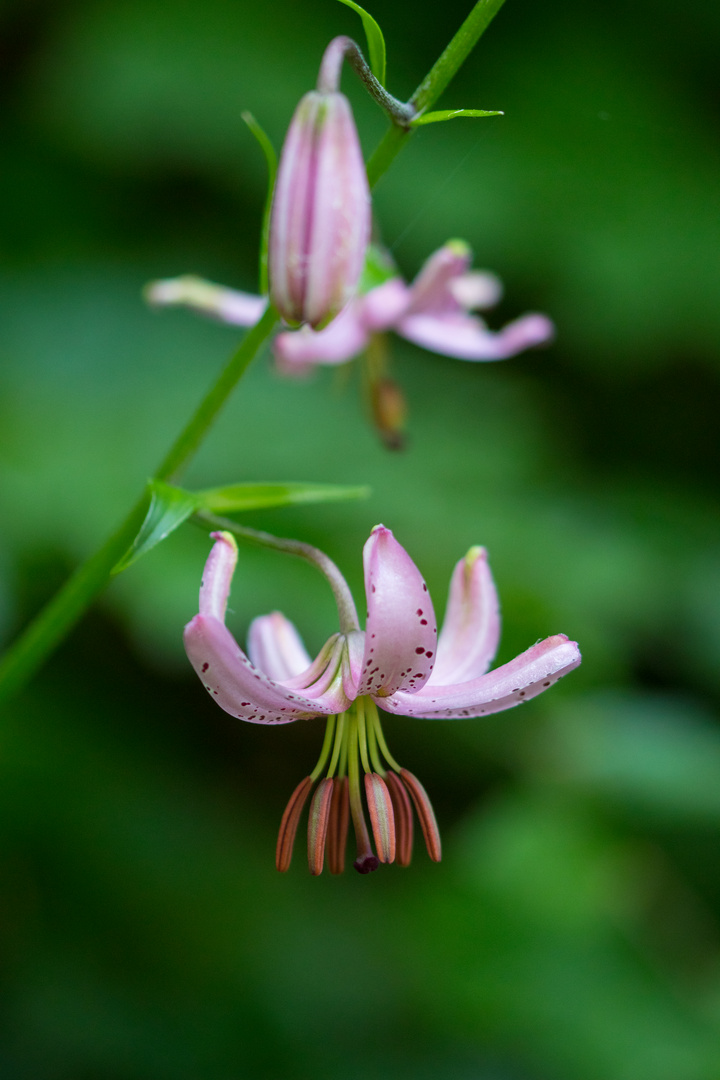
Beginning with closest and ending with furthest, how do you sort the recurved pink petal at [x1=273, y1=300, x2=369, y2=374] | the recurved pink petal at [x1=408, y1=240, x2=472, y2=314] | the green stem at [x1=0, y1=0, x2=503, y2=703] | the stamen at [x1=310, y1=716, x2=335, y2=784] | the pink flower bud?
the pink flower bud → the green stem at [x1=0, y1=0, x2=503, y2=703] → the stamen at [x1=310, y1=716, x2=335, y2=784] → the recurved pink petal at [x1=408, y1=240, x2=472, y2=314] → the recurved pink petal at [x1=273, y1=300, x2=369, y2=374]

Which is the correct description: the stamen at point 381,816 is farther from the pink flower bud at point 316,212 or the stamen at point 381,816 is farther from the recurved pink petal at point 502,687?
the pink flower bud at point 316,212

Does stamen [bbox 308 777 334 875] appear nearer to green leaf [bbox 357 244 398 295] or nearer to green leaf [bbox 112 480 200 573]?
green leaf [bbox 112 480 200 573]

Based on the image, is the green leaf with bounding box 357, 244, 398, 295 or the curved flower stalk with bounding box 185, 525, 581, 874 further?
the green leaf with bounding box 357, 244, 398, 295

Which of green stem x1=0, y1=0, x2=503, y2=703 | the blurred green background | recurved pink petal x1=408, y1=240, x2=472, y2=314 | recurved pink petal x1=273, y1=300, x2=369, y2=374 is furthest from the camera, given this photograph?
the blurred green background

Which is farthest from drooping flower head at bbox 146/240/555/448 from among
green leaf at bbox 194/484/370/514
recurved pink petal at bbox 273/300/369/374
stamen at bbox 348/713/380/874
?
stamen at bbox 348/713/380/874

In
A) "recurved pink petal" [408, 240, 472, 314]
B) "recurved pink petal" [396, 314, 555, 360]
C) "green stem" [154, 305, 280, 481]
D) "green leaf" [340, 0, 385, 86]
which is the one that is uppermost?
"green leaf" [340, 0, 385, 86]

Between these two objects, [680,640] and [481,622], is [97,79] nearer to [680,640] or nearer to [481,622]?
[680,640]
